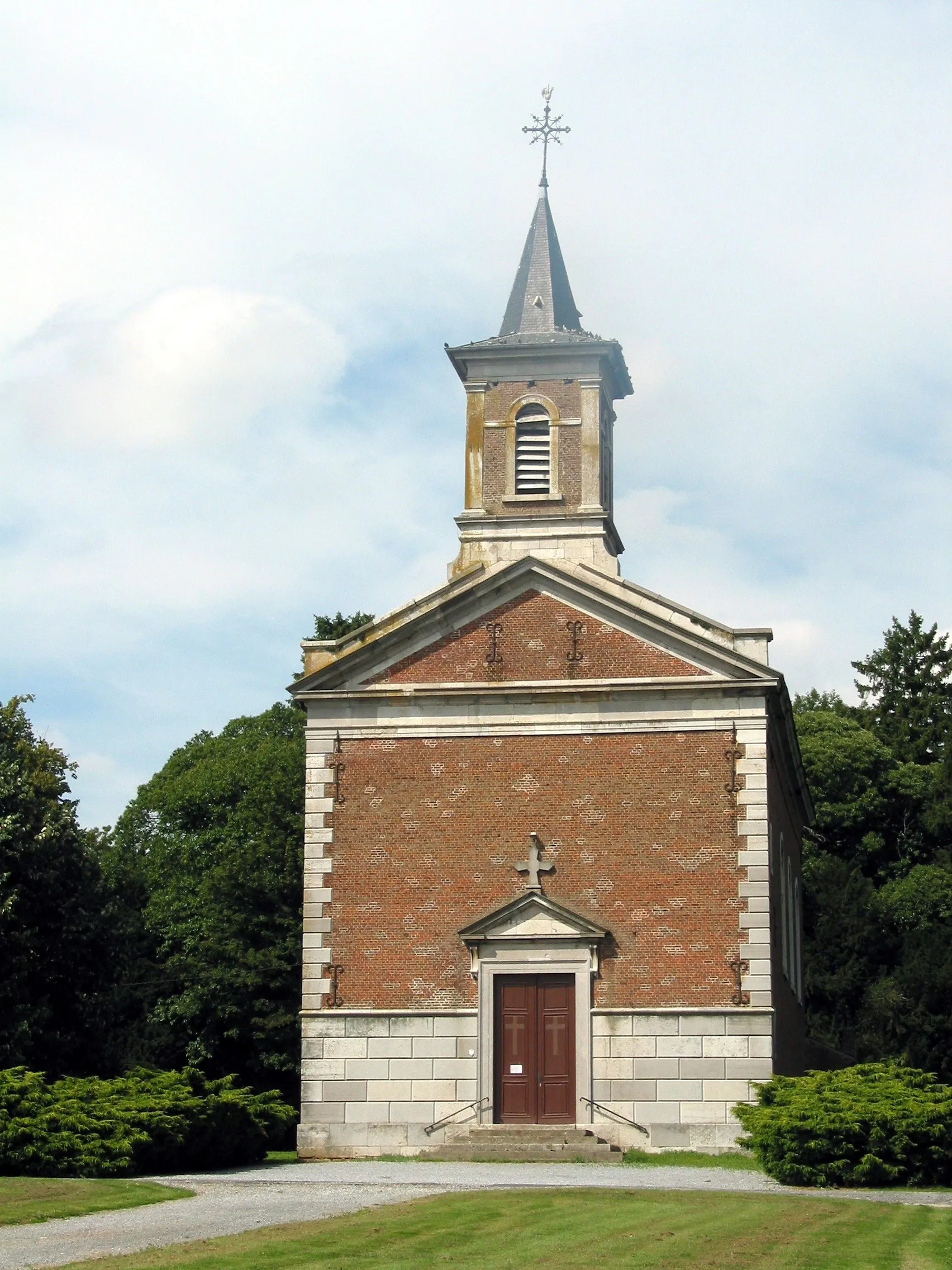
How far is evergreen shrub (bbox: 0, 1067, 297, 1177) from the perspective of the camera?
67.2ft

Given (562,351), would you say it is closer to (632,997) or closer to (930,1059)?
(632,997)

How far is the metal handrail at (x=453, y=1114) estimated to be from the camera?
1041 inches

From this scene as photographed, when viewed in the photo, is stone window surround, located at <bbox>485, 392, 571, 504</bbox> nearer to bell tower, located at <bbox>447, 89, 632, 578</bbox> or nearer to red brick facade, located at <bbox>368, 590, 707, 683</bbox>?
bell tower, located at <bbox>447, 89, 632, 578</bbox>

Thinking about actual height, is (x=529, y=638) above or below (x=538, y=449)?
below

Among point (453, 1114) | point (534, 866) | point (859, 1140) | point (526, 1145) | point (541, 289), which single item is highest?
point (541, 289)

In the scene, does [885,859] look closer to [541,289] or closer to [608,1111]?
[541,289]

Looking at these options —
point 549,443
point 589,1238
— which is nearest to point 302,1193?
point 589,1238

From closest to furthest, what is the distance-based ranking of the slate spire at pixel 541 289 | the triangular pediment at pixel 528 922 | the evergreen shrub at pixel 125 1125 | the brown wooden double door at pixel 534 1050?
the evergreen shrub at pixel 125 1125 → the brown wooden double door at pixel 534 1050 → the triangular pediment at pixel 528 922 → the slate spire at pixel 541 289

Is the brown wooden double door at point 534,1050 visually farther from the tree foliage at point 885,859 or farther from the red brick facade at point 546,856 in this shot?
the tree foliage at point 885,859

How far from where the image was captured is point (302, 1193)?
61.5ft

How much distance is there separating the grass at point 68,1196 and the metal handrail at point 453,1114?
722 cm

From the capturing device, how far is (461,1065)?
87.5 feet

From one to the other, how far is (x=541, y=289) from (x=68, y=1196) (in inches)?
846

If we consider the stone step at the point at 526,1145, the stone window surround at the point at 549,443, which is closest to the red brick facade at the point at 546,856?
the stone step at the point at 526,1145
